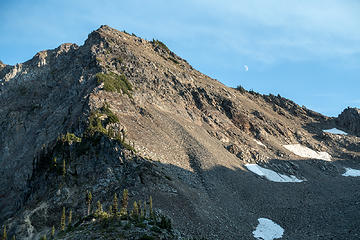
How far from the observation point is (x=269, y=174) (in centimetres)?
6269

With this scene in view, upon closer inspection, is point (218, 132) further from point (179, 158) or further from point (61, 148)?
point (61, 148)

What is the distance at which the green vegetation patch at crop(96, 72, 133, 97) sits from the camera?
6461 cm

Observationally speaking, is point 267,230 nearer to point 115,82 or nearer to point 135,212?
point 135,212

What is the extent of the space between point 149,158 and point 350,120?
9638cm

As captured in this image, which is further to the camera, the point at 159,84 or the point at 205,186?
the point at 159,84

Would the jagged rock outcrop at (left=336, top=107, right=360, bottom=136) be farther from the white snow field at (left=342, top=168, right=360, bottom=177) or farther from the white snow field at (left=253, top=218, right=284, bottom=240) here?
the white snow field at (left=253, top=218, right=284, bottom=240)

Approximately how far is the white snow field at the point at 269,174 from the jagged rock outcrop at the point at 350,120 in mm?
59641

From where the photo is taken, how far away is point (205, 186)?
47906 millimetres

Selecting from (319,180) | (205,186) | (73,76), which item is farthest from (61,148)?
(319,180)

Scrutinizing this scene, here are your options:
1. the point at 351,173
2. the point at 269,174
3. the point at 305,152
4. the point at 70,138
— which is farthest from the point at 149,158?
the point at 351,173

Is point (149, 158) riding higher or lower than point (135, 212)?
higher

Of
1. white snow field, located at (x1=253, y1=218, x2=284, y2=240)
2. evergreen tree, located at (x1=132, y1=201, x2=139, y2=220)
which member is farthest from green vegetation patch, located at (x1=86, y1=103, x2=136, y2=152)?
white snow field, located at (x1=253, y1=218, x2=284, y2=240)

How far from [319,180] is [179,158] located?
1408 inches

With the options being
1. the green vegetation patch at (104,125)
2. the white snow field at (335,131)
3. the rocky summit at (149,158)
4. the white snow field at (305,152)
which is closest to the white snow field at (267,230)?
the rocky summit at (149,158)
